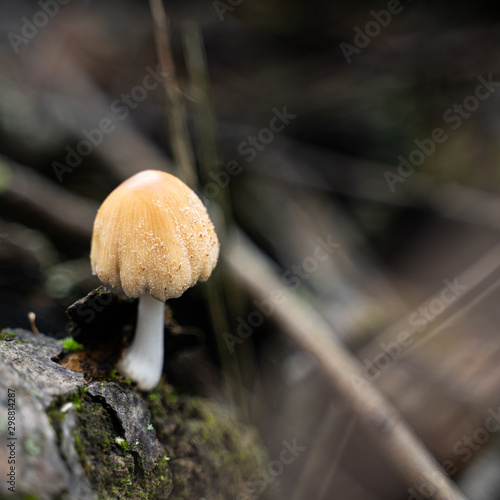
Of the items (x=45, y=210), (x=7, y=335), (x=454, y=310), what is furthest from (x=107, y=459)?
(x=454, y=310)

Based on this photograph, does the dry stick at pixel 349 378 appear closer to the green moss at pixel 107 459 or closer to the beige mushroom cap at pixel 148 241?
the green moss at pixel 107 459

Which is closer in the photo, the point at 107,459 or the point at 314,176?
the point at 107,459

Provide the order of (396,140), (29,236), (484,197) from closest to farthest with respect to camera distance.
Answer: (29,236) < (484,197) < (396,140)

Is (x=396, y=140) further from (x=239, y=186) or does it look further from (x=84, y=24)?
(x=84, y=24)

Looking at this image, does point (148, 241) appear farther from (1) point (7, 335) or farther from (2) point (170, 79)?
(2) point (170, 79)

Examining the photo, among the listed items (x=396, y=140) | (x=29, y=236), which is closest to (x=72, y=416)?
(x=29, y=236)

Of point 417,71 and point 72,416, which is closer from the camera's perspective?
point 72,416
